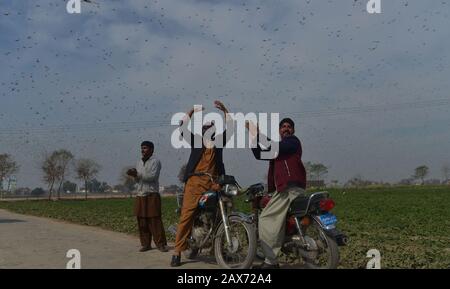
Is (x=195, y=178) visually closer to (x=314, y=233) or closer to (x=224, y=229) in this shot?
(x=224, y=229)

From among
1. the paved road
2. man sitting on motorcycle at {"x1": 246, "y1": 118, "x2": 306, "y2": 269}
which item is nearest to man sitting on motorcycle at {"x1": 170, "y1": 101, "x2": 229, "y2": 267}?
the paved road

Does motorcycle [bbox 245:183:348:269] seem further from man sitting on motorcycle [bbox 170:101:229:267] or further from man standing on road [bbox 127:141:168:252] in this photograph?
man standing on road [bbox 127:141:168:252]

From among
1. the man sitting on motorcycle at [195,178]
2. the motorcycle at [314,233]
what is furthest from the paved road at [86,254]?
the motorcycle at [314,233]

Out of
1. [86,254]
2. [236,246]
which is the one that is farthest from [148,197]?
[236,246]

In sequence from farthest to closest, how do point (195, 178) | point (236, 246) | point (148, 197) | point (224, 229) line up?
point (148, 197)
point (195, 178)
point (224, 229)
point (236, 246)

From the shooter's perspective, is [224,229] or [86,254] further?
[86,254]

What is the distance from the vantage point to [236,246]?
5496mm

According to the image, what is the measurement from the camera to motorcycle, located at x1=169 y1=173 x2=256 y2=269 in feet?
17.8

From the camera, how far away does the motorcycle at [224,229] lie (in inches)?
213

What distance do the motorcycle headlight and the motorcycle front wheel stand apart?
11.7 inches

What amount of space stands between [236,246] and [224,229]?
267mm
